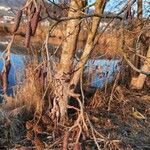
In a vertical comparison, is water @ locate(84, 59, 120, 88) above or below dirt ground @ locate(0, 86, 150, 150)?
above

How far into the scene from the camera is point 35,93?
8336 mm

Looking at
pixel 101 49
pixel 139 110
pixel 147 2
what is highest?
pixel 147 2

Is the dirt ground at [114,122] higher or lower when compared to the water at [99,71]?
lower

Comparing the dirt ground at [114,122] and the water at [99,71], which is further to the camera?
the water at [99,71]

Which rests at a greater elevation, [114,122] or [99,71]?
A: [99,71]

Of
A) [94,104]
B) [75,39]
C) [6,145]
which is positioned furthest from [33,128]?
[94,104]

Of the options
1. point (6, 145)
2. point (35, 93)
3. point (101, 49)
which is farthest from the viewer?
point (101, 49)

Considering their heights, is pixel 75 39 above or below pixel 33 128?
above

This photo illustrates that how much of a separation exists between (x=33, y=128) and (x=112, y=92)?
106 inches

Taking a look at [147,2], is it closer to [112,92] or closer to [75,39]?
[112,92]

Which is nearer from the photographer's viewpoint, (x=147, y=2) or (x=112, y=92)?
(x=112, y=92)

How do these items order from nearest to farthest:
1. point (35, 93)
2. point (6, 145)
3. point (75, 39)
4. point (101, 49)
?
point (6, 145) → point (75, 39) → point (35, 93) → point (101, 49)

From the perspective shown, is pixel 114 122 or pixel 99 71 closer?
pixel 114 122

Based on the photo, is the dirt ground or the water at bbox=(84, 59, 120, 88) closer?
the dirt ground
